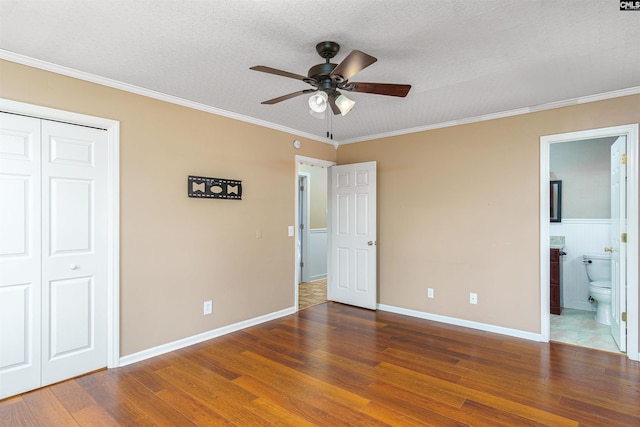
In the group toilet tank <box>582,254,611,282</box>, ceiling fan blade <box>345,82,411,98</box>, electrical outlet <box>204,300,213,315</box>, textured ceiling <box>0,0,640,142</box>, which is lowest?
electrical outlet <box>204,300,213,315</box>

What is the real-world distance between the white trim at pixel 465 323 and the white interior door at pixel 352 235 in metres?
0.32

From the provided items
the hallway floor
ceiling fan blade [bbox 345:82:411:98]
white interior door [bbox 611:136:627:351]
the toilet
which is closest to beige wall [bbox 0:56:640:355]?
white interior door [bbox 611:136:627:351]

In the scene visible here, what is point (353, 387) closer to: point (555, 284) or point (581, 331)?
point (581, 331)

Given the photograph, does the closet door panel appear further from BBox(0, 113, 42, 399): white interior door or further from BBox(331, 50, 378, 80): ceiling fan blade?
BBox(331, 50, 378, 80): ceiling fan blade

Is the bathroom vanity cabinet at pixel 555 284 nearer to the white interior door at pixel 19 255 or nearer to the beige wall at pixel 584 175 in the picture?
the beige wall at pixel 584 175

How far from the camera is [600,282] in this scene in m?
4.25

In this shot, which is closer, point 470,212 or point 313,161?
point 470,212

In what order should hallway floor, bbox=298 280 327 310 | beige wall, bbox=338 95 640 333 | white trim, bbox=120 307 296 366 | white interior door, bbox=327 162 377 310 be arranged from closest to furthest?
white trim, bbox=120 307 296 366 → beige wall, bbox=338 95 640 333 → white interior door, bbox=327 162 377 310 → hallway floor, bbox=298 280 327 310

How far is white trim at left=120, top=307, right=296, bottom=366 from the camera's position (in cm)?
307

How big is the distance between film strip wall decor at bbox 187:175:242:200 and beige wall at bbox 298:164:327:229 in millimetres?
2856

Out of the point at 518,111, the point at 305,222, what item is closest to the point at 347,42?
the point at 518,111

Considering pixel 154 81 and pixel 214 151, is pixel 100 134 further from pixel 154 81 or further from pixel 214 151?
pixel 214 151

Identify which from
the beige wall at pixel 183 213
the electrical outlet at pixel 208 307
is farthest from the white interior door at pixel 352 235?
the electrical outlet at pixel 208 307

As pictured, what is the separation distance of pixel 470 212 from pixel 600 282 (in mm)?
1947
